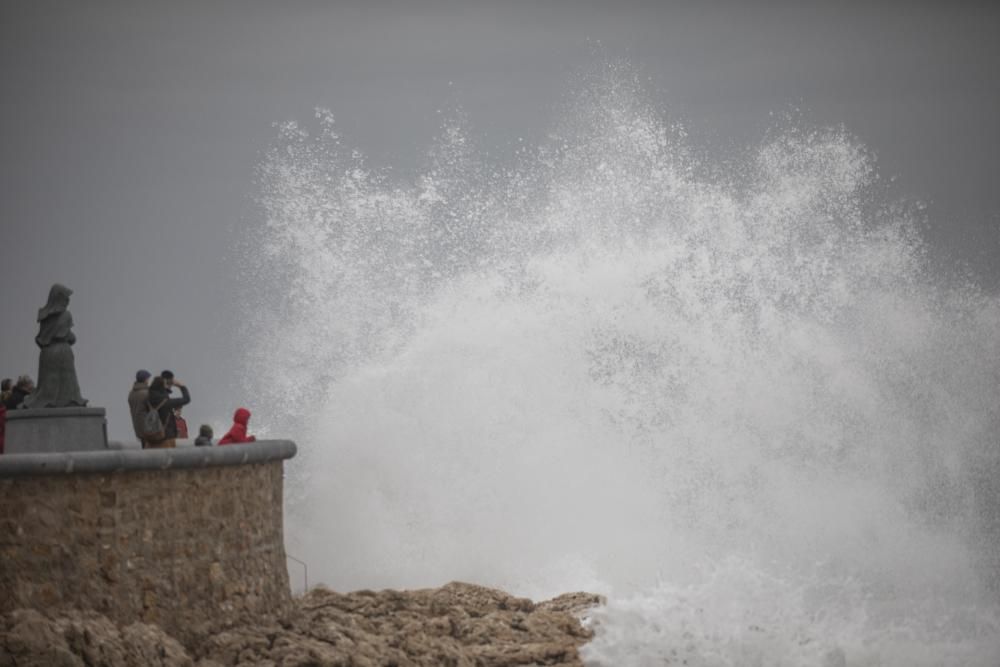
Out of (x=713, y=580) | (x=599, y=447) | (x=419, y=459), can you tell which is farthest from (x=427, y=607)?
(x=599, y=447)

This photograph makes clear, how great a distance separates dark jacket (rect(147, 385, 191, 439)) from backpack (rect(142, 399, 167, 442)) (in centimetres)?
6

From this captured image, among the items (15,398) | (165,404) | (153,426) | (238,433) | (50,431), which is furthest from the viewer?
(15,398)

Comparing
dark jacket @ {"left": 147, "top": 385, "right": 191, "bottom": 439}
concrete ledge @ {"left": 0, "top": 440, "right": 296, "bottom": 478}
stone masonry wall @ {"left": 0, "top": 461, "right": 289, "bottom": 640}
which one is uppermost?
dark jacket @ {"left": 147, "top": 385, "right": 191, "bottom": 439}

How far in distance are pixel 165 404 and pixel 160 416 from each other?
13 cm

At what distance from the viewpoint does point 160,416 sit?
17.4 meters

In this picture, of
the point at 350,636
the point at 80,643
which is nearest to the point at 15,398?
the point at 80,643

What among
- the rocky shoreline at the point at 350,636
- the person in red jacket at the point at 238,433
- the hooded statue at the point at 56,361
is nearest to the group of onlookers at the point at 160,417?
the person in red jacket at the point at 238,433

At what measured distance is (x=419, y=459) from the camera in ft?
88.0

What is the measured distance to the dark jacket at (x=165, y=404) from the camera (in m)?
17.3

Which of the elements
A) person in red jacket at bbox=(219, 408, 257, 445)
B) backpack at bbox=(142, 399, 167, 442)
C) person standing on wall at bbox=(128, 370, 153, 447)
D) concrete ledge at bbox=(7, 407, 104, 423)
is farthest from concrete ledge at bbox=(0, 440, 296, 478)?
person standing on wall at bbox=(128, 370, 153, 447)

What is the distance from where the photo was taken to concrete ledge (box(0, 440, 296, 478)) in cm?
1476

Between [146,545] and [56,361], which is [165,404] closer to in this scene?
[56,361]

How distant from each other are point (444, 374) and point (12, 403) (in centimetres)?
1154

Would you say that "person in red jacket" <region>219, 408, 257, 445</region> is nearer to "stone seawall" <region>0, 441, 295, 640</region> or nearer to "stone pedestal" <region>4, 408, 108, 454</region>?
"stone seawall" <region>0, 441, 295, 640</region>
